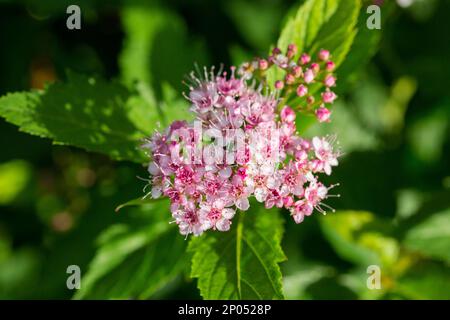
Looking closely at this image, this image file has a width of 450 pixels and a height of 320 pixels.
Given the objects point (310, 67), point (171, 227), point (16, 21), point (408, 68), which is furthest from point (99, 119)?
point (408, 68)

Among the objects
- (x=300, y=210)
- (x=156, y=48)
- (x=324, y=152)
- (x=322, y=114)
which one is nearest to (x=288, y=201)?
(x=300, y=210)

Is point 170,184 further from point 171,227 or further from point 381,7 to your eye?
point 381,7

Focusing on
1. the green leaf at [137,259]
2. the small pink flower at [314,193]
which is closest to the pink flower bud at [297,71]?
the small pink flower at [314,193]

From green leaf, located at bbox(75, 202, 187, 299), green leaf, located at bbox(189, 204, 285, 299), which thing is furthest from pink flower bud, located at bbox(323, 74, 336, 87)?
green leaf, located at bbox(75, 202, 187, 299)

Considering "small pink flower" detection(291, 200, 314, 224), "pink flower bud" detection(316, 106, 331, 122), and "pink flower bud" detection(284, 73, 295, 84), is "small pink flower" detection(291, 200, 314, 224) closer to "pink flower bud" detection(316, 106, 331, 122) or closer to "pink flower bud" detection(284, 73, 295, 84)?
"pink flower bud" detection(316, 106, 331, 122)

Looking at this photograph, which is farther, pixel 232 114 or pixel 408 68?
pixel 408 68

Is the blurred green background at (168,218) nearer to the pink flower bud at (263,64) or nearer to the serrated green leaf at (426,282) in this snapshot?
the serrated green leaf at (426,282)
